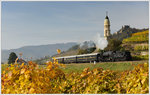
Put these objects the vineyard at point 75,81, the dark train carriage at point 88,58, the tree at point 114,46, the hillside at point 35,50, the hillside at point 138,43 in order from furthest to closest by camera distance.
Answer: the tree at point 114,46
the dark train carriage at point 88,58
the hillside at point 138,43
the hillside at point 35,50
the vineyard at point 75,81

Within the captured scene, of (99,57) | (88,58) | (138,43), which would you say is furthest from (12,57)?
(138,43)

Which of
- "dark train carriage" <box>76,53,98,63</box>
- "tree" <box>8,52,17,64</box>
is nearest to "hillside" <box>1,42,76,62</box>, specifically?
"tree" <box>8,52,17,64</box>

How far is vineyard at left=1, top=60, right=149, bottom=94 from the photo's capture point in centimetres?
480

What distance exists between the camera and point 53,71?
5.50 m

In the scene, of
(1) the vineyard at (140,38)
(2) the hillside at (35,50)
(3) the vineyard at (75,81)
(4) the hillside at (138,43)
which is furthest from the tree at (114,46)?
(3) the vineyard at (75,81)

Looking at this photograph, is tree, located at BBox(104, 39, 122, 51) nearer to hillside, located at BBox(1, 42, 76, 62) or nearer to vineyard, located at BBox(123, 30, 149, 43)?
vineyard, located at BBox(123, 30, 149, 43)

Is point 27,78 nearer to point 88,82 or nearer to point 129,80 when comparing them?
point 88,82

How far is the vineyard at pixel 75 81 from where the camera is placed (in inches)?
189

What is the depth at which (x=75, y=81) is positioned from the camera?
523 cm

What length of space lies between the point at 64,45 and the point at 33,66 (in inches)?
193

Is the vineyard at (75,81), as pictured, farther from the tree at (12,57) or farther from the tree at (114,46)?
the tree at (114,46)

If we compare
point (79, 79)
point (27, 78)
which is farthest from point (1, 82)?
point (79, 79)

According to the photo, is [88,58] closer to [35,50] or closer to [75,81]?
[35,50]

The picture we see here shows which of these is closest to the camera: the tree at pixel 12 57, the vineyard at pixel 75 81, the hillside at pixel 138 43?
the vineyard at pixel 75 81
